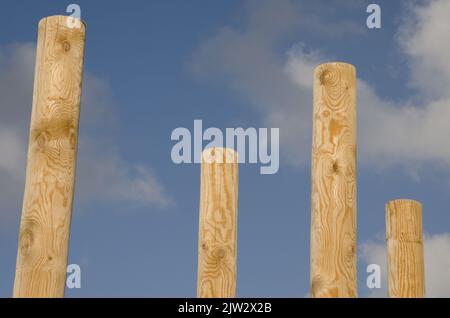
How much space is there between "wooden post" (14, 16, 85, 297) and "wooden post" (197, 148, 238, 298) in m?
1.18

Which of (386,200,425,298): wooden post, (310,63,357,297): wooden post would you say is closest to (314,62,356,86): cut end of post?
(310,63,357,297): wooden post

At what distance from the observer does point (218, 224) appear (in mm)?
6535

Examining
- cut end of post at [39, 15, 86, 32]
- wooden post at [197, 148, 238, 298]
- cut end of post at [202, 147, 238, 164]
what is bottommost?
wooden post at [197, 148, 238, 298]

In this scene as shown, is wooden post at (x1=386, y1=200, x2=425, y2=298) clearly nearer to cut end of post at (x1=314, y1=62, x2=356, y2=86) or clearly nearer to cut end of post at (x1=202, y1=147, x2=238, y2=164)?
cut end of post at (x1=314, y1=62, x2=356, y2=86)

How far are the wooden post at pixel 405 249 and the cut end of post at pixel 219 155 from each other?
2.11m

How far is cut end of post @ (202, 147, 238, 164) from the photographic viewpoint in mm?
6691

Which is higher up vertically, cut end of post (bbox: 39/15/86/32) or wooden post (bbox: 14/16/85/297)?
cut end of post (bbox: 39/15/86/32)

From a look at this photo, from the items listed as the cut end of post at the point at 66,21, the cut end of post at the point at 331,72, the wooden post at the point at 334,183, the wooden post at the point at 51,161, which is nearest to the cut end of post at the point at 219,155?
the wooden post at the point at 334,183

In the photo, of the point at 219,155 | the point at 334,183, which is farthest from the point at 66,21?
the point at 334,183
